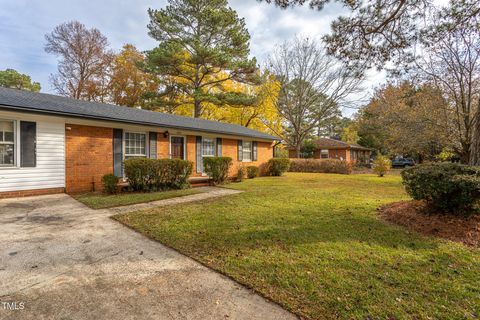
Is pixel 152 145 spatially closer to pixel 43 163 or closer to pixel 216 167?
pixel 216 167

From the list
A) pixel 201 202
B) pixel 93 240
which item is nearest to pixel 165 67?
pixel 201 202

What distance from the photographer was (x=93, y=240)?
3.69 m

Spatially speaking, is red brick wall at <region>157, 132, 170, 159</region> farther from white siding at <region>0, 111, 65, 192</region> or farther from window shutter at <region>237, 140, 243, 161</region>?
window shutter at <region>237, 140, 243, 161</region>

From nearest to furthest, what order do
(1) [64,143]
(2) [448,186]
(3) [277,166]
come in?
(2) [448,186], (1) [64,143], (3) [277,166]

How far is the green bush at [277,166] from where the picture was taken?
16172 mm

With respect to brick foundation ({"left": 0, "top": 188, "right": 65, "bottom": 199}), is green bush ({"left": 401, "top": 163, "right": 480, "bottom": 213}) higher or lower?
higher

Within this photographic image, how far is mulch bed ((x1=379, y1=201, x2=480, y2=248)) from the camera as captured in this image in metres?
3.99

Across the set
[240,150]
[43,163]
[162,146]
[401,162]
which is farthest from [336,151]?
[43,163]

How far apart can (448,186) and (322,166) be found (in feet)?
53.3

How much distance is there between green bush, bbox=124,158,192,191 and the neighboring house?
2246 cm

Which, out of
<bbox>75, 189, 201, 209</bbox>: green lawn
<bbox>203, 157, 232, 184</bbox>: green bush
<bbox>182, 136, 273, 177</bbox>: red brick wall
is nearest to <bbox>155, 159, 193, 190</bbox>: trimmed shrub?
<bbox>75, 189, 201, 209</bbox>: green lawn

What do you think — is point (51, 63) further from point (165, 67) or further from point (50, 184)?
point (50, 184)

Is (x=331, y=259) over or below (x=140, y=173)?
below

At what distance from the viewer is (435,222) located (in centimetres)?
451
